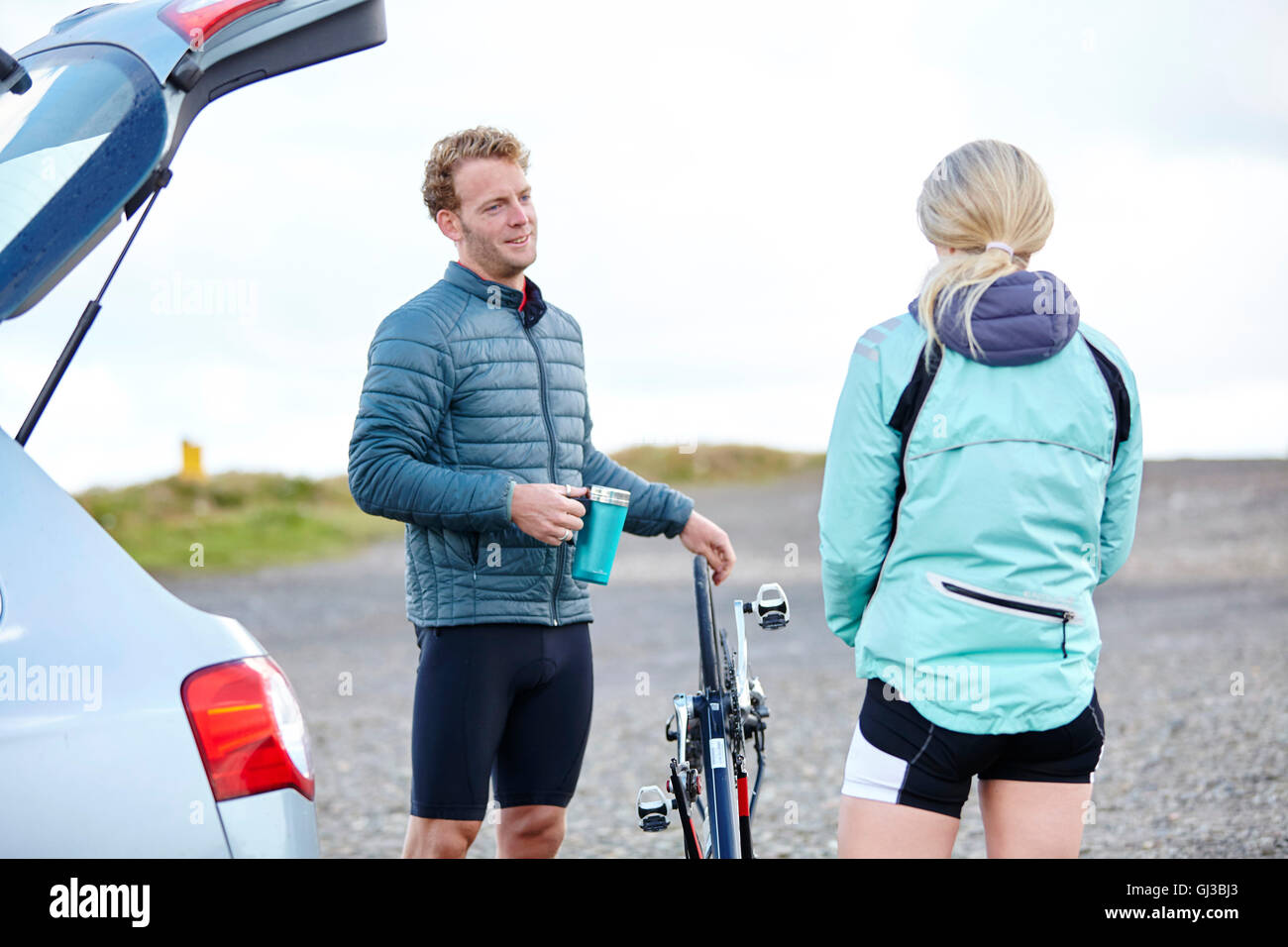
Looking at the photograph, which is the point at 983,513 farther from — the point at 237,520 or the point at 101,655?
the point at 237,520

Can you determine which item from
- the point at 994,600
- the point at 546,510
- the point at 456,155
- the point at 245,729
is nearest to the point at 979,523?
the point at 994,600

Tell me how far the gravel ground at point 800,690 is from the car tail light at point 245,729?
2.15m

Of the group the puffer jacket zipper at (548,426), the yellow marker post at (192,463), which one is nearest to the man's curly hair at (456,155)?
the puffer jacket zipper at (548,426)

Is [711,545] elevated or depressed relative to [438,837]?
elevated

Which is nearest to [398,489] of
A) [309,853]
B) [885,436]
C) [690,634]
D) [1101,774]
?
[309,853]

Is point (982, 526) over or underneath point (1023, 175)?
underneath

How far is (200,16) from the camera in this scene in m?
2.67

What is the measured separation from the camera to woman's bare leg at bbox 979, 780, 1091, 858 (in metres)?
2.53

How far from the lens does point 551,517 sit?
313cm

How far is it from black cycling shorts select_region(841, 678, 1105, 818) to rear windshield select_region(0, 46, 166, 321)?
1.74 m

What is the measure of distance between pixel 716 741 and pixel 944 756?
0.82 metres

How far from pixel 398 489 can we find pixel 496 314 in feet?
1.96

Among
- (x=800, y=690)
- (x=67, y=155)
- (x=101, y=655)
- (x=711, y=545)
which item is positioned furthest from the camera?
(x=800, y=690)
